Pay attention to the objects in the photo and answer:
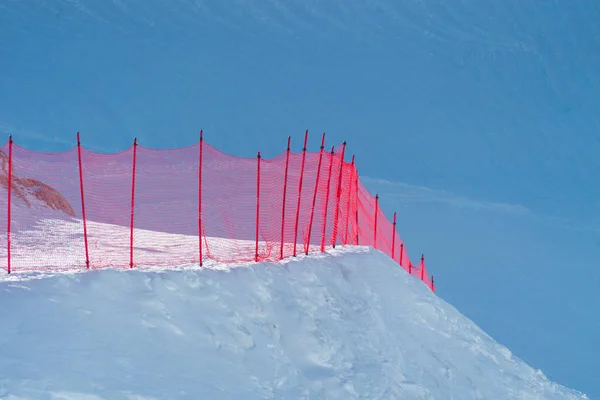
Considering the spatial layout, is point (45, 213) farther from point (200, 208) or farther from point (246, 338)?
point (246, 338)

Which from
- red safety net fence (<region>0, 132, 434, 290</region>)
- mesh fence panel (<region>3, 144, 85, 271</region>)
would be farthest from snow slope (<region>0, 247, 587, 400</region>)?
mesh fence panel (<region>3, 144, 85, 271</region>)

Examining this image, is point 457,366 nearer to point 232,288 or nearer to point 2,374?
point 232,288

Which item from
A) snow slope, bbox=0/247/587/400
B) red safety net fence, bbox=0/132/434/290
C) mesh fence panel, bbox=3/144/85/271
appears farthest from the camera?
mesh fence panel, bbox=3/144/85/271

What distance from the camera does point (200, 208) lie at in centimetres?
1389

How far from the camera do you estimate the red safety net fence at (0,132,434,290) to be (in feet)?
51.5

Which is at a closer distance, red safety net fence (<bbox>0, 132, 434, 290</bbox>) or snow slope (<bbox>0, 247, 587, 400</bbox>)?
snow slope (<bbox>0, 247, 587, 400</bbox>)

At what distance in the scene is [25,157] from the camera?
16703mm

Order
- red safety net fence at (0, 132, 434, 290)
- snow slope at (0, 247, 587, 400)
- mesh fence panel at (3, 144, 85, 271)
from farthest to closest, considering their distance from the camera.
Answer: mesh fence panel at (3, 144, 85, 271), red safety net fence at (0, 132, 434, 290), snow slope at (0, 247, 587, 400)

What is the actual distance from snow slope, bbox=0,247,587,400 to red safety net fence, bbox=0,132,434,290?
1293 mm

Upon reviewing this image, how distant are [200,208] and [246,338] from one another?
10.5ft

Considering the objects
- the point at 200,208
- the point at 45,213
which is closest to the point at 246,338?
the point at 200,208

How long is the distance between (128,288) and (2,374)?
2840 millimetres

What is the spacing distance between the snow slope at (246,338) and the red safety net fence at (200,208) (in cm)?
129

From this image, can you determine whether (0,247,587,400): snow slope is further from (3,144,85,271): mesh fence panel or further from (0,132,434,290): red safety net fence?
(3,144,85,271): mesh fence panel
